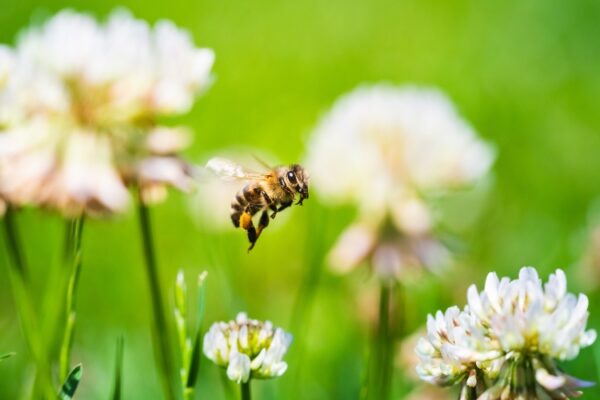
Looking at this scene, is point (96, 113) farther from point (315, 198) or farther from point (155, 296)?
point (315, 198)

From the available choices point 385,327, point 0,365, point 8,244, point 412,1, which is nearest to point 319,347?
point 0,365

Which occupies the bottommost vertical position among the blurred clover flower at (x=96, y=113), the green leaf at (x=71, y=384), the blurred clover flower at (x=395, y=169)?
the green leaf at (x=71, y=384)

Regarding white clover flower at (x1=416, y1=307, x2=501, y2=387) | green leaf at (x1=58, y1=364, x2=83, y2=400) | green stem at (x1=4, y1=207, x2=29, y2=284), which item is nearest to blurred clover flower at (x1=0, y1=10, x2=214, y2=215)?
green stem at (x1=4, y1=207, x2=29, y2=284)

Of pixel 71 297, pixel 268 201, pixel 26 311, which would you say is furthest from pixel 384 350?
pixel 71 297

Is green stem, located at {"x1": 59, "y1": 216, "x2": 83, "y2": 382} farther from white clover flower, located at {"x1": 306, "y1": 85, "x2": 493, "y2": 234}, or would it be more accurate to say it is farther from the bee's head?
white clover flower, located at {"x1": 306, "y1": 85, "x2": 493, "y2": 234}

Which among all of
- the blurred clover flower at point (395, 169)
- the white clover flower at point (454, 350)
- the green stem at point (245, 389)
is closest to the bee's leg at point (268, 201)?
the green stem at point (245, 389)

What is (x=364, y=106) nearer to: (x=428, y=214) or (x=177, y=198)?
(x=428, y=214)

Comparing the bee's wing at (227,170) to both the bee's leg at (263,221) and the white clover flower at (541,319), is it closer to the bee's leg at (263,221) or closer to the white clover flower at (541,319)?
the bee's leg at (263,221)

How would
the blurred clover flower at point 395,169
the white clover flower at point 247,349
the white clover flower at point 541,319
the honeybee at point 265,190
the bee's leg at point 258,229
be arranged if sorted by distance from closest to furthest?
the white clover flower at point 541,319, the white clover flower at point 247,349, the bee's leg at point 258,229, the honeybee at point 265,190, the blurred clover flower at point 395,169
